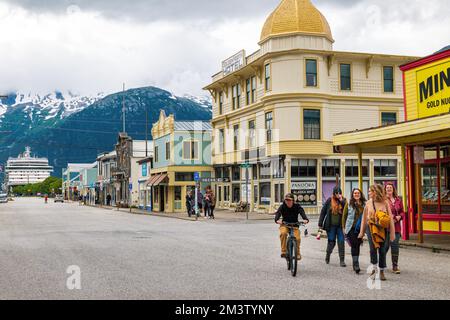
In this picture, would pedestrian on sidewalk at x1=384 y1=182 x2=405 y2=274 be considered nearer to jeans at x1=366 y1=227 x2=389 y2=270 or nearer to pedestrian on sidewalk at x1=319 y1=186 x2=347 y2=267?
jeans at x1=366 y1=227 x2=389 y2=270

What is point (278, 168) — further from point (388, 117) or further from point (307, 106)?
point (388, 117)

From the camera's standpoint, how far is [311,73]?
1555 inches

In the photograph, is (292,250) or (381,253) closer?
(381,253)

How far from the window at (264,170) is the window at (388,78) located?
984cm

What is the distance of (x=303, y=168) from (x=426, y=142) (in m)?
19.9

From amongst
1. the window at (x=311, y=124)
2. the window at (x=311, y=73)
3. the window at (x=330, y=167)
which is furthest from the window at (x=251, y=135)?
the window at (x=311, y=73)

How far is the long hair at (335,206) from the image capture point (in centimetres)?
1350

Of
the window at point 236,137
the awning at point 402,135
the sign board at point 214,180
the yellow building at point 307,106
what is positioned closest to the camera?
the awning at point 402,135

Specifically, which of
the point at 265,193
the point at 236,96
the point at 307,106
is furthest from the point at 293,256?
the point at 236,96

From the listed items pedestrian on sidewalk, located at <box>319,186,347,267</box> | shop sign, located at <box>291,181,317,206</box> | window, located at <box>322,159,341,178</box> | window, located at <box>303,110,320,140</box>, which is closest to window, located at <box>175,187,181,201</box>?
shop sign, located at <box>291,181,317,206</box>

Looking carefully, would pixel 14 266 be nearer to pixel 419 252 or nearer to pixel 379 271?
pixel 379 271

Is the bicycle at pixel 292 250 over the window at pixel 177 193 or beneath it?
beneath

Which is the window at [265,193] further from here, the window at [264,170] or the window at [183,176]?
the window at [183,176]
